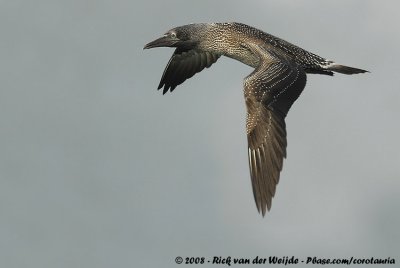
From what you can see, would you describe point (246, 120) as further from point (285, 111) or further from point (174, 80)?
point (174, 80)

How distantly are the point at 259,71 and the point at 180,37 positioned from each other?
20.7 feet

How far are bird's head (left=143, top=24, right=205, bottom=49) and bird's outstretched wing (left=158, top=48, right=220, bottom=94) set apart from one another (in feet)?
4.81

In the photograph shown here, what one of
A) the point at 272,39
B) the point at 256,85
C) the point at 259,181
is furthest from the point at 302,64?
the point at 259,181

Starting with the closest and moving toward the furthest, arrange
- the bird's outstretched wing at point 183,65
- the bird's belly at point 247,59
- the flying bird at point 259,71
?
the flying bird at point 259,71 → the bird's belly at point 247,59 → the bird's outstretched wing at point 183,65

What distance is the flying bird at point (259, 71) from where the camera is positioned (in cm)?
3269

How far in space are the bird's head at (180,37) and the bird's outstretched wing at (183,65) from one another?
1.46m

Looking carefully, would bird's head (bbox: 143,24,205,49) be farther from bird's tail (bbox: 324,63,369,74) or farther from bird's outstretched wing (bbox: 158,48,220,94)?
bird's tail (bbox: 324,63,369,74)

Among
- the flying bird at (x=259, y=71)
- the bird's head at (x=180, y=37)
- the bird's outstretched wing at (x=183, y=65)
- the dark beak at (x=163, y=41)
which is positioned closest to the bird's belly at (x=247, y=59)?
the flying bird at (x=259, y=71)

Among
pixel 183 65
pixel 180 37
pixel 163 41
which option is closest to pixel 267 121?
pixel 180 37

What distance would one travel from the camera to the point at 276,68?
117 feet

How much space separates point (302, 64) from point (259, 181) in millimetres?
6750

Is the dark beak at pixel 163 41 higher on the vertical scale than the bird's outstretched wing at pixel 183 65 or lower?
higher

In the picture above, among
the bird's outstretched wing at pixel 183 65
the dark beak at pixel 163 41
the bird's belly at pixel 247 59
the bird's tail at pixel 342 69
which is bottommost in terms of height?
the bird's outstretched wing at pixel 183 65

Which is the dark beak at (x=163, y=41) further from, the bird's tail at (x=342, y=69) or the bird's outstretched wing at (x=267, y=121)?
the bird's outstretched wing at (x=267, y=121)
